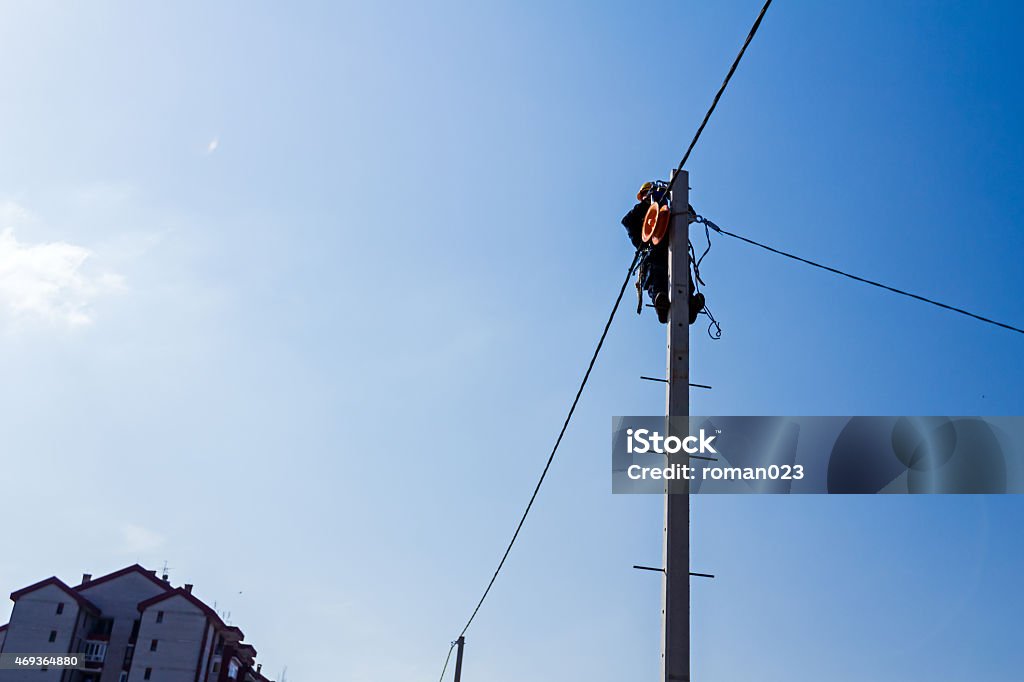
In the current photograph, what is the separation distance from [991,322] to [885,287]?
1.26 metres

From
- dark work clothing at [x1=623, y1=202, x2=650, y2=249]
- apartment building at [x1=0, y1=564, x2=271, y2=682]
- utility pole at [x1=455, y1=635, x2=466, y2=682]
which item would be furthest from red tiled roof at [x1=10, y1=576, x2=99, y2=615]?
dark work clothing at [x1=623, y1=202, x2=650, y2=249]

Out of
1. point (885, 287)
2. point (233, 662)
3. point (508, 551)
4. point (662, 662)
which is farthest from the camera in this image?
point (233, 662)

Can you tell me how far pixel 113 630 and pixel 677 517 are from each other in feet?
162

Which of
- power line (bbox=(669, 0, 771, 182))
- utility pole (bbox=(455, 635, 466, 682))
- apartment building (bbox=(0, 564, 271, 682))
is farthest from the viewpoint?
apartment building (bbox=(0, 564, 271, 682))

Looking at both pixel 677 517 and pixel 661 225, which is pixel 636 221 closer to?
pixel 661 225

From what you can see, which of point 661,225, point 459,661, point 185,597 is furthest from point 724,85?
point 185,597

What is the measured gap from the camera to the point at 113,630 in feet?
157

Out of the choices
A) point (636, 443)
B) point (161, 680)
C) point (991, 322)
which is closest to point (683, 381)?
point (636, 443)

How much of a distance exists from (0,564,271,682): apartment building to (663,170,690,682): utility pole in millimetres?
47082

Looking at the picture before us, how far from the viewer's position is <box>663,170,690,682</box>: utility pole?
6691 millimetres

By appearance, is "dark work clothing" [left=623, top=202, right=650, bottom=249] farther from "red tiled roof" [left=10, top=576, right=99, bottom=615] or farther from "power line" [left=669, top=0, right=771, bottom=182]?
"red tiled roof" [left=10, top=576, right=99, bottom=615]

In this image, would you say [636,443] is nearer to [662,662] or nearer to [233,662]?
[662,662]

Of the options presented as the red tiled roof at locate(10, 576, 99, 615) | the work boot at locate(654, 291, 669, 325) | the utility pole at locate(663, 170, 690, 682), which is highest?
the red tiled roof at locate(10, 576, 99, 615)

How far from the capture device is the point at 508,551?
14445 millimetres
